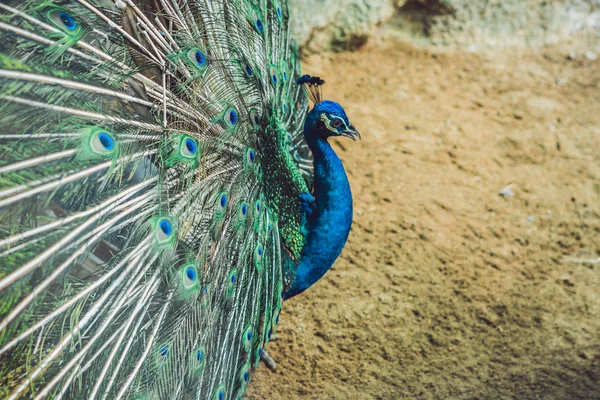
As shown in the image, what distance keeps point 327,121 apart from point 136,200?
0.77 m

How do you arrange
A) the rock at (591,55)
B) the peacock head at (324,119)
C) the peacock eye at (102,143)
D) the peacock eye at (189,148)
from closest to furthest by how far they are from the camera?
the peacock eye at (102,143), the peacock eye at (189,148), the peacock head at (324,119), the rock at (591,55)

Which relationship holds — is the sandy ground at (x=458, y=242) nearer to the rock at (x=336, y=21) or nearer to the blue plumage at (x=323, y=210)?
the rock at (x=336, y=21)

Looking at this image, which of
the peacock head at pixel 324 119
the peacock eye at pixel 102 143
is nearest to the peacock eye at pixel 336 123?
the peacock head at pixel 324 119

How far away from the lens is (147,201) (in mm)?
1312

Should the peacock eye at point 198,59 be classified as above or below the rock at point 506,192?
above

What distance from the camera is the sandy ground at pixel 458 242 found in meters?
2.10

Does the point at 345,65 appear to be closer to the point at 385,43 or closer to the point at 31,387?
the point at 385,43

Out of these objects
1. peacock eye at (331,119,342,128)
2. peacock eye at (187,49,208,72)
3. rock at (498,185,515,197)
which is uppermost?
peacock eye at (187,49,208,72)

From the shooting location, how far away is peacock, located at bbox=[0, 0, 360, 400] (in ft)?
3.66

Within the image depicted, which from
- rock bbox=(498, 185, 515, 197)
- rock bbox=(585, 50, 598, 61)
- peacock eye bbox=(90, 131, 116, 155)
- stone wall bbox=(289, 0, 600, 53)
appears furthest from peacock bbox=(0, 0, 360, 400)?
rock bbox=(585, 50, 598, 61)

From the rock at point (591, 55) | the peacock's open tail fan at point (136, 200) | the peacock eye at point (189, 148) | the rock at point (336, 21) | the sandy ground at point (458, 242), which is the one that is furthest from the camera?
the rock at point (591, 55)

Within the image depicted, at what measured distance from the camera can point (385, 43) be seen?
160 inches

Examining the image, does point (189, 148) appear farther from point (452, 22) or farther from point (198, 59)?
point (452, 22)

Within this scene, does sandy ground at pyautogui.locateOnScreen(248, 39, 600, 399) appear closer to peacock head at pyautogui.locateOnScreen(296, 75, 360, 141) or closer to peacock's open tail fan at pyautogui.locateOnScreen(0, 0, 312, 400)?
peacock's open tail fan at pyautogui.locateOnScreen(0, 0, 312, 400)
